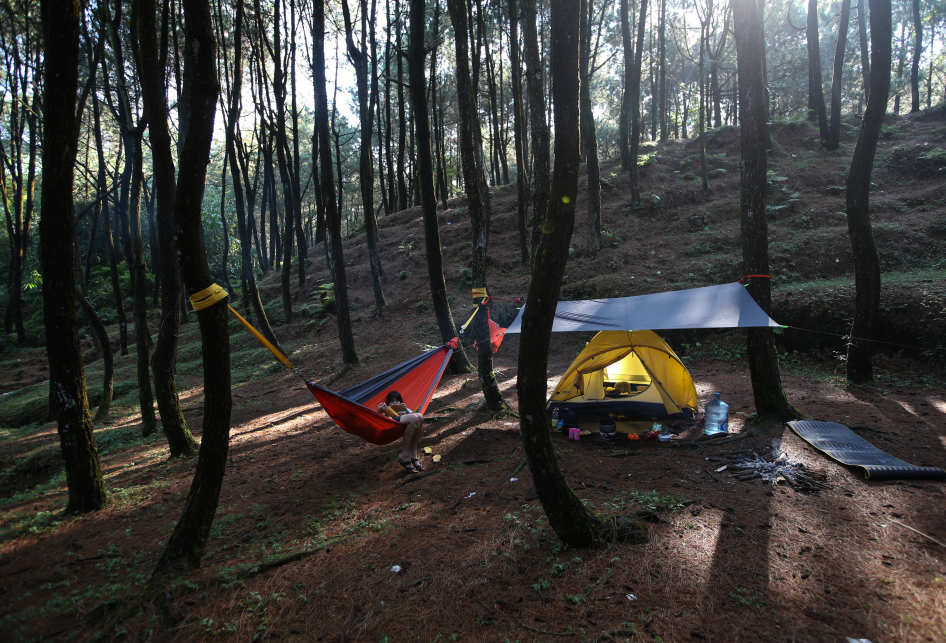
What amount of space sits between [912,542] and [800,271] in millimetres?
8184

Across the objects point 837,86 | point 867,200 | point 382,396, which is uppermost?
point 837,86

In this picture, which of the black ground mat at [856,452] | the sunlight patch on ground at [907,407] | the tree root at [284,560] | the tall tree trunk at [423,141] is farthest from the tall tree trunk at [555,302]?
the sunlight patch on ground at [907,407]

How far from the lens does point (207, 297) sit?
2.59 metres

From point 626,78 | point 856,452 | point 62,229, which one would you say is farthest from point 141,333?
point 626,78

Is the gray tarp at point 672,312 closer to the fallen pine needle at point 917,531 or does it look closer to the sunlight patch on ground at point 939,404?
the fallen pine needle at point 917,531

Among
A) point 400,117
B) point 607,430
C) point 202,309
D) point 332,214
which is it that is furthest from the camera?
point 400,117

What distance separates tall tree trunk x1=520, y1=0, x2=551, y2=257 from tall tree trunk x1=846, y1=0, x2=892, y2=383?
156 inches

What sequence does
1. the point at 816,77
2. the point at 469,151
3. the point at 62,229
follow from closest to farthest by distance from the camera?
the point at 62,229
the point at 469,151
the point at 816,77

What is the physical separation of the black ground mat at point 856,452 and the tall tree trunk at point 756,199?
39 cm

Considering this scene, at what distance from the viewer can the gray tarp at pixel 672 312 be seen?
4.64 meters

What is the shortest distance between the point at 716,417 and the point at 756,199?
2.27 m

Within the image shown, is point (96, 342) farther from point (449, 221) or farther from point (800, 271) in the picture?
point (800, 271)

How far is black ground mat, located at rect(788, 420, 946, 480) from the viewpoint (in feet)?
10.7

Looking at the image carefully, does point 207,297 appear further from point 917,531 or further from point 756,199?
point 756,199
